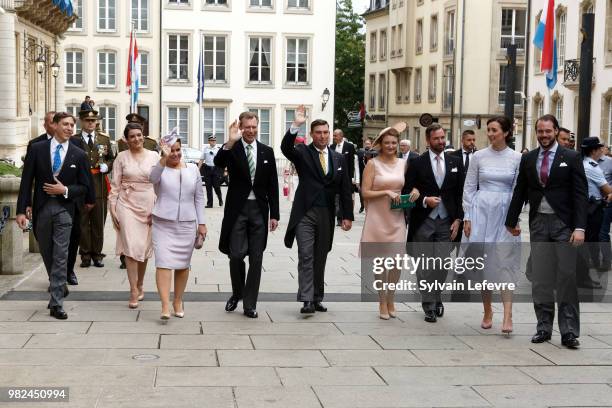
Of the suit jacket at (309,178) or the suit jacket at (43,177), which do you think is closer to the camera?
the suit jacket at (43,177)

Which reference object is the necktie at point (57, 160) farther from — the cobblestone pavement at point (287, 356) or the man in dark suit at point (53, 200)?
the cobblestone pavement at point (287, 356)

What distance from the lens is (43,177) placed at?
947 cm

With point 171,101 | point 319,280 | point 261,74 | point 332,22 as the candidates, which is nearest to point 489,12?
point 332,22

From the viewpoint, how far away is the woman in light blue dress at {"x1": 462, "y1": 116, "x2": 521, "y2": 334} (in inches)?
356

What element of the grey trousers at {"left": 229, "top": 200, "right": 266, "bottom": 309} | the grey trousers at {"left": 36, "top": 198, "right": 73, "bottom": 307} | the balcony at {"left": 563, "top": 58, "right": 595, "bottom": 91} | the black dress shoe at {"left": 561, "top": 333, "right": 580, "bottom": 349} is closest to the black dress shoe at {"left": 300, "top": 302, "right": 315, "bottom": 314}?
the grey trousers at {"left": 229, "top": 200, "right": 266, "bottom": 309}

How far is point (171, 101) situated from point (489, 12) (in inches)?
673

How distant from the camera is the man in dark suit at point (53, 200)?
9.32 metres

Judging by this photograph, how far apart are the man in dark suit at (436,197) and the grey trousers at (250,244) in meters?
1.41

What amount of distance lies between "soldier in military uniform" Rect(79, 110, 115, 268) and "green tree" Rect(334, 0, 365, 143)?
2560 inches

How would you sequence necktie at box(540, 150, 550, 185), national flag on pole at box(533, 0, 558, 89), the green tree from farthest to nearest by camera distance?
1. the green tree
2. national flag on pole at box(533, 0, 558, 89)
3. necktie at box(540, 150, 550, 185)

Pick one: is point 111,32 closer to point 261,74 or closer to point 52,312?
point 261,74

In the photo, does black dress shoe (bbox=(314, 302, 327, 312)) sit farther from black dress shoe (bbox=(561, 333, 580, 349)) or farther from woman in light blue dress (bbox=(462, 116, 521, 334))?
black dress shoe (bbox=(561, 333, 580, 349))

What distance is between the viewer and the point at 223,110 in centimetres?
5116

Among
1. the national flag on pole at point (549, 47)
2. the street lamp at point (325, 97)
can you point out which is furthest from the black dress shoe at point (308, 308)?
the street lamp at point (325, 97)
